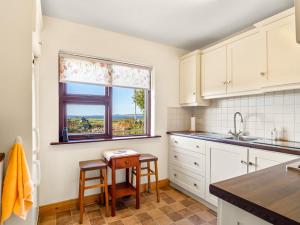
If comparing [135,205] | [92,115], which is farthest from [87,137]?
[135,205]

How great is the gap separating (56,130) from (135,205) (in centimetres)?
137

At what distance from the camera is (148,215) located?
2.06 metres

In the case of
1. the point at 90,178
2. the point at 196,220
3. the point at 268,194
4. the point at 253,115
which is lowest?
the point at 196,220

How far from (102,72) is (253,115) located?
6.92ft

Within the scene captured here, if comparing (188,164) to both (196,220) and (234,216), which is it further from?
(234,216)

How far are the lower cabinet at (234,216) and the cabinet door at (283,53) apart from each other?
1583 millimetres

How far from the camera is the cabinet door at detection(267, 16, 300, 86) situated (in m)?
1.65

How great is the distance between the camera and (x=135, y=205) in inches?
89.5

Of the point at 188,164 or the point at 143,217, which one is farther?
the point at 188,164

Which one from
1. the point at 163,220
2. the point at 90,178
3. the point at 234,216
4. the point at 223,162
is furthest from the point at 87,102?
the point at 234,216

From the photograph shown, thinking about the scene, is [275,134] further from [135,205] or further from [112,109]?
[112,109]

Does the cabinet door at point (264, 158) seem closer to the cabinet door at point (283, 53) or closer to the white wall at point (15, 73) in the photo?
the cabinet door at point (283, 53)

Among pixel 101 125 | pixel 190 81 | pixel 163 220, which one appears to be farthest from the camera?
pixel 190 81

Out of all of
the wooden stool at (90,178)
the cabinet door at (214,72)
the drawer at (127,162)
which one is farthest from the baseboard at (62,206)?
the cabinet door at (214,72)
